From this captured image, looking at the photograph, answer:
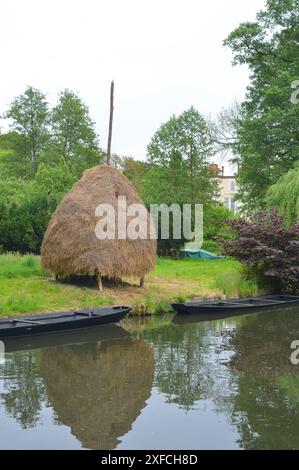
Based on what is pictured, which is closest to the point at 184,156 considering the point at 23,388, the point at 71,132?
the point at 71,132

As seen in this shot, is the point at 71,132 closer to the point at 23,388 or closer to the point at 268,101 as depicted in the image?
the point at 268,101

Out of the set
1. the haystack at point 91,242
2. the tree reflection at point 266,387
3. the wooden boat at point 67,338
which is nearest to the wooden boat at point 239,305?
the tree reflection at point 266,387

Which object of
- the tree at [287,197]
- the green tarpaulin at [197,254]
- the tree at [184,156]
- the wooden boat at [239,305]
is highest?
the tree at [184,156]

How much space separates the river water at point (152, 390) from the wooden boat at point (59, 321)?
22 cm

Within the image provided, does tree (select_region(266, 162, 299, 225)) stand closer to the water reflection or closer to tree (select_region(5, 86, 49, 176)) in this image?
the water reflection

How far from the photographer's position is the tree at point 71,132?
37.8 metres

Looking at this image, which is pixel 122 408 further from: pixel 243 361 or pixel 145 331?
pixel 145 331

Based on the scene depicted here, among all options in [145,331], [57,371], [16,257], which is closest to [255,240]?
[145,331]

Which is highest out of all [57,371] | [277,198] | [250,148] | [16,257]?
[250,148]

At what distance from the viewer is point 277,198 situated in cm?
1922

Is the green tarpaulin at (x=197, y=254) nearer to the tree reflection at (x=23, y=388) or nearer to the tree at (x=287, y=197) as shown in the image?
the tree at (x=287, y=197)

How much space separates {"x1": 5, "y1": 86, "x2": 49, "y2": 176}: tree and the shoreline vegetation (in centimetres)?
2214

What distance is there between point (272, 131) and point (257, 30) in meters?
5.70

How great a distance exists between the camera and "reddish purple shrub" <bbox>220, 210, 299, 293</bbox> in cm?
1625
